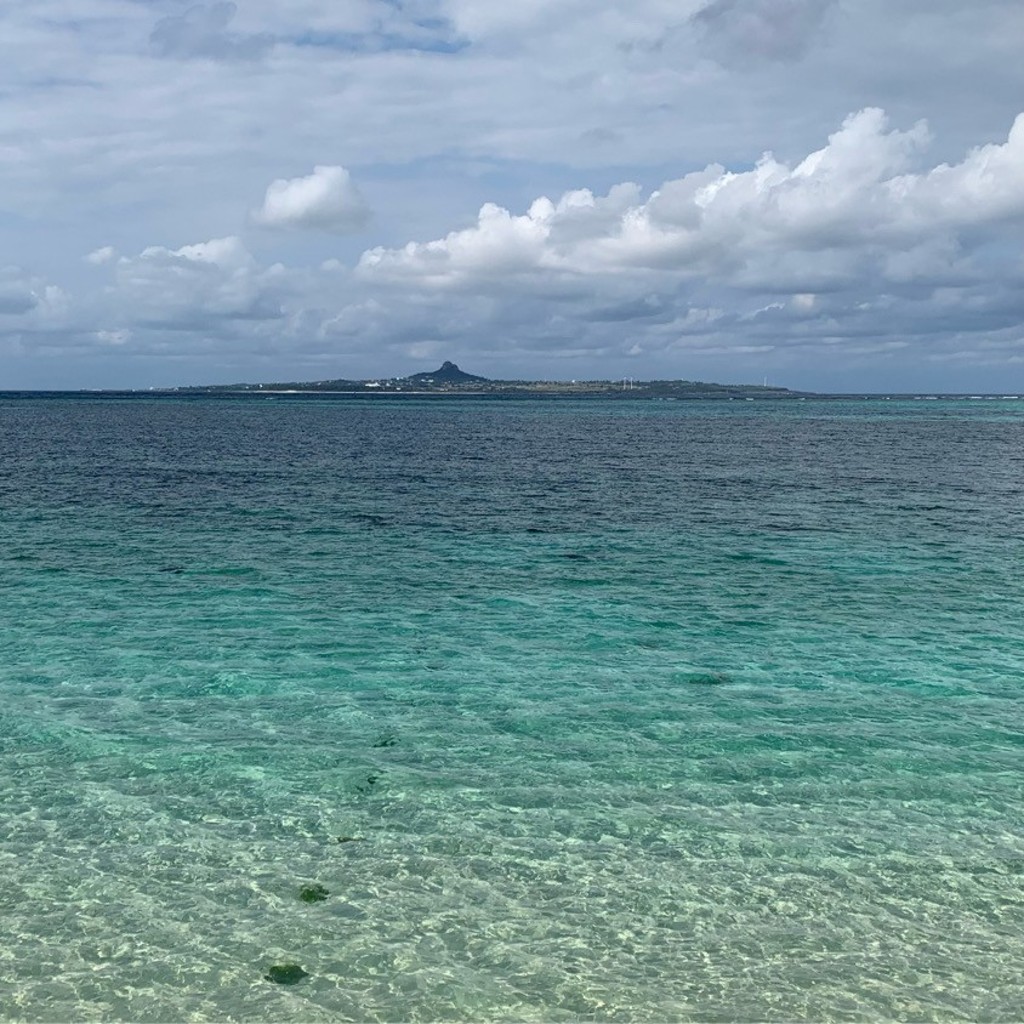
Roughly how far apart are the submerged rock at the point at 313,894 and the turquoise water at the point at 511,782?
0.60ft

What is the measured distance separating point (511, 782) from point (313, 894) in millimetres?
6293

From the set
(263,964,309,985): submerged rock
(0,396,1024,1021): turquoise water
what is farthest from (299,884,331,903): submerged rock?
(263,964,309,985): submerged rock

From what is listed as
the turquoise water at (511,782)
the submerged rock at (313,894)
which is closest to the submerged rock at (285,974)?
the turquoise water at (511,782)

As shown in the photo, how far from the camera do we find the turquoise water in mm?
15930

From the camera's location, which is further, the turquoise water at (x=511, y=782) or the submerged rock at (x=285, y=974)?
the turquoise water at (x=511, y=782)

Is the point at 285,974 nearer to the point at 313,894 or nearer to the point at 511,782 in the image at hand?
the point at 313,894

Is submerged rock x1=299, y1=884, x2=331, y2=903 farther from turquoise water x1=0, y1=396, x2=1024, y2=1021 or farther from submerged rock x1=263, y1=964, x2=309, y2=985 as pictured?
submerged rock x1=263, y1=964, x2=309, y2=985

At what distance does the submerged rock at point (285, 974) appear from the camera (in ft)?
51.4

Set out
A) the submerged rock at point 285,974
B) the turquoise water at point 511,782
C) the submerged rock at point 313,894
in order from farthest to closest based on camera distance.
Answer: the submerged rock at point 313,894, the turquoise water at point 511,782, the submerged rock at point 285,974

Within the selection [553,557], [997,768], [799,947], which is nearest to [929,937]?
[799,947]

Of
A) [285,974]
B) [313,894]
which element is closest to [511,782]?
[313,894]

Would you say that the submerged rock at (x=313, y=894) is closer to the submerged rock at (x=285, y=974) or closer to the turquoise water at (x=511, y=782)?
the turquoise water at (x=511, y=782)

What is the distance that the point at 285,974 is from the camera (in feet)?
52.0

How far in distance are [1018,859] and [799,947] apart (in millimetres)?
6178
